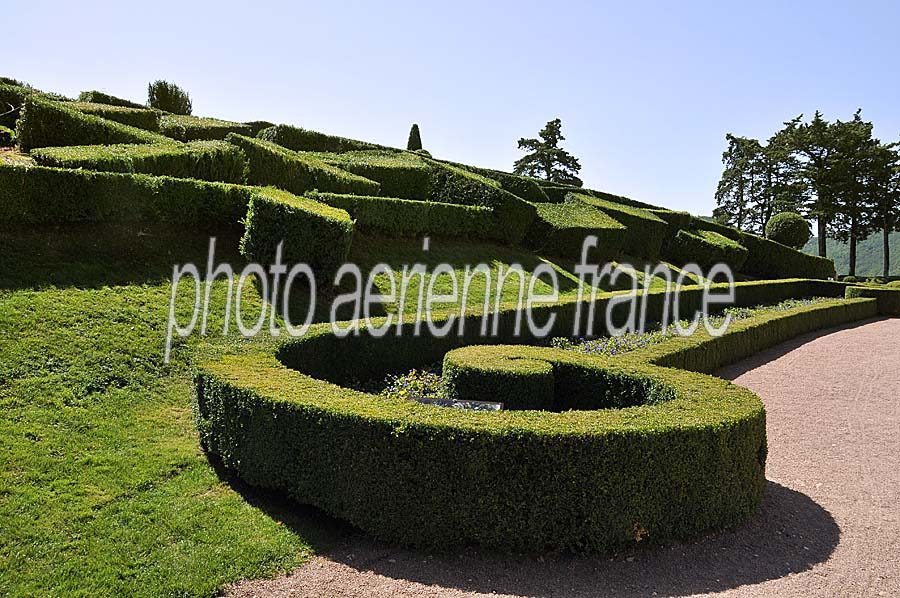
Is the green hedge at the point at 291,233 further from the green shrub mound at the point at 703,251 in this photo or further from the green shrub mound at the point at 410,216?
the green shrub mound at the point at 703,251

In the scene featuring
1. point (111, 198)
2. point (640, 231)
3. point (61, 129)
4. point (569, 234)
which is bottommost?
point (111, 198)

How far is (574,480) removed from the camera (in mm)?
4535

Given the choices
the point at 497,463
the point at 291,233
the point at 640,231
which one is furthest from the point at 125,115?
the point at 640,231

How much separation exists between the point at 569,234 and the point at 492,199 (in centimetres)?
295

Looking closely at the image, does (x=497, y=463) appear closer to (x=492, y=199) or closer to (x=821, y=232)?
(x=492, y=199)

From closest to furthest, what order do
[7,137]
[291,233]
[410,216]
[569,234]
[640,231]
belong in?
[291,233]
[7,137]
[410,216]
[569,234]
[640,231]

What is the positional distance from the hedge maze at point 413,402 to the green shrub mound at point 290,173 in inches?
1.9

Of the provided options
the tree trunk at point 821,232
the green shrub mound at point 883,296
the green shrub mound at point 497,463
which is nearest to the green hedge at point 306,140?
the green shrub mound at point 497,463

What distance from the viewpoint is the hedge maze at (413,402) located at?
455cm

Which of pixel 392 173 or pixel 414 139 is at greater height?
pixel 414 139

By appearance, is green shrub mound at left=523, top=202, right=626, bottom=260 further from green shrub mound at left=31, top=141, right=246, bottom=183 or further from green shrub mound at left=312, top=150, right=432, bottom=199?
green shrub mound at left=31, top=141, right=246, bottom=183

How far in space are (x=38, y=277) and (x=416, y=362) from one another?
5585mm

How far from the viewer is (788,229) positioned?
3152 cm

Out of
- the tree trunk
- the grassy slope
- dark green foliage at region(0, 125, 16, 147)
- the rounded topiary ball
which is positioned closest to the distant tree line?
the tree trunk
